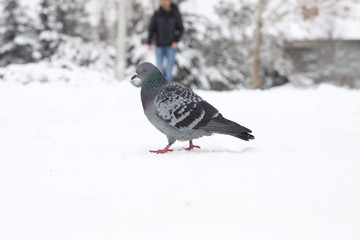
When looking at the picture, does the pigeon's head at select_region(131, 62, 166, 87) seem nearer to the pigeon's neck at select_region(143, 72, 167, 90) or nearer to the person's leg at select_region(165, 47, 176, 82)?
the pigeon's neck at select_region(143, 72, 167, 90)

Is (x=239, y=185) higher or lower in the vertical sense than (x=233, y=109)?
higher

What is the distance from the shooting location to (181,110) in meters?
3.99

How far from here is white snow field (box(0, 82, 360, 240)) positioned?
102 inches

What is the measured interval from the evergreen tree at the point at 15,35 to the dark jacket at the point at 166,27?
15.7m

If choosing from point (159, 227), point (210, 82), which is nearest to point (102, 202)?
point (159, 227)

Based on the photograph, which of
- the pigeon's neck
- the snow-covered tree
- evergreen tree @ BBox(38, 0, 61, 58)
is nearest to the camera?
the pigeon's neck

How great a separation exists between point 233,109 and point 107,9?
17342 mm

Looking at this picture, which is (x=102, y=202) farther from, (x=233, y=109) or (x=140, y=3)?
(x=140, y=3)

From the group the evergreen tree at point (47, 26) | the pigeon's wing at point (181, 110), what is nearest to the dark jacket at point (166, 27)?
the pigeon's wing at point (181, 110)

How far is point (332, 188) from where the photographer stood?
313cm

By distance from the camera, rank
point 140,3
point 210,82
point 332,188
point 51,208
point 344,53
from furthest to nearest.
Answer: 1. point 344,53
2. point 140,3
3. point 210,82
4. point 332,188
5. point 51,208

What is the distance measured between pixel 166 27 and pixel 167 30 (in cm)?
7

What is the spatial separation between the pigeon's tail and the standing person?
5.20 metres

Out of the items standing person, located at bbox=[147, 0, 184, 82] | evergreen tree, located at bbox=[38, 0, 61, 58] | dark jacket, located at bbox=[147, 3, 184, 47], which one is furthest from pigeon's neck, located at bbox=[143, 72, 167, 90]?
evergreen tree, located at bbox=[38, 0, 61, 58]
